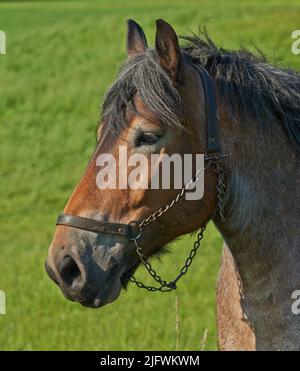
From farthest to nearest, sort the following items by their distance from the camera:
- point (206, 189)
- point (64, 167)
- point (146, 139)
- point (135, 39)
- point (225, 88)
Answer: point (64, 167), point (135, 39), point (225, 88), point (206, 189), point (146, 139)

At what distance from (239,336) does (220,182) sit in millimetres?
830

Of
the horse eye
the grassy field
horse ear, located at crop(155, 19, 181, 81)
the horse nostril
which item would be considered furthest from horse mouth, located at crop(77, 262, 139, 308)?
horse ear, located at crop(155, 19, 181, 81)

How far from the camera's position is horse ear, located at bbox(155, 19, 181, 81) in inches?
151

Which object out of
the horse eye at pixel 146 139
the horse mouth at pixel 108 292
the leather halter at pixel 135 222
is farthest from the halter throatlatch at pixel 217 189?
the horse eye at pixel 146 139

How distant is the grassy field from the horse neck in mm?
581

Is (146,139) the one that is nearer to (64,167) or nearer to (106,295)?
(106,295)

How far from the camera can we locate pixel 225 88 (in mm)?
4020


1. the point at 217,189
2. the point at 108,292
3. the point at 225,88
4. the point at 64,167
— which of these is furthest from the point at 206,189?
the point at 64,167

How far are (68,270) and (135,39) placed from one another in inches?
50.0

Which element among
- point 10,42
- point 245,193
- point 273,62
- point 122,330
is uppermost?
point 10,42

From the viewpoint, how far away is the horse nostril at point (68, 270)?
367 centimetres

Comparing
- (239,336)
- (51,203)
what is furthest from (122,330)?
(51,203)

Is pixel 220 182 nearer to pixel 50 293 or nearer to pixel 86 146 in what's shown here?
pixel 50 293

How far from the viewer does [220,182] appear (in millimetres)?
3926
